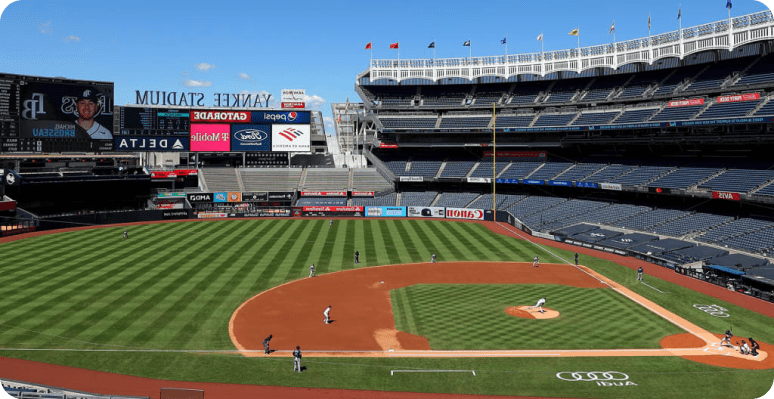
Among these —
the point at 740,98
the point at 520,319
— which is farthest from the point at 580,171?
the point at 520,319

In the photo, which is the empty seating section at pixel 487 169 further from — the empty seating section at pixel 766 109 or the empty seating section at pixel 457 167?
the empty seating section at pixel 766 109

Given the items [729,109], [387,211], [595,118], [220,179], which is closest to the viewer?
[729,109]

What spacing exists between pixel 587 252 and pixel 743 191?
14759mm

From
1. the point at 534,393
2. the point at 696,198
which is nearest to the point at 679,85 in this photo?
the point at 696,198

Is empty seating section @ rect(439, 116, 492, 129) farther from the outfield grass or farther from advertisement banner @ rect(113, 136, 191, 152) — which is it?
the outfield grass

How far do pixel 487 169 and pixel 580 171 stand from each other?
15.1 metres

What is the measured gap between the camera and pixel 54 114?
209ft

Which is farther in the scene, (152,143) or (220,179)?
(220,179)

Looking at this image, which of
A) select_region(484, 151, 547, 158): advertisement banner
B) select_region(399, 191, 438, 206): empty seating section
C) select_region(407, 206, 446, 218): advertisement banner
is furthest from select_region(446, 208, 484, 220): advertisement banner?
select_region(484, 151, 547, 158): advertisement banner

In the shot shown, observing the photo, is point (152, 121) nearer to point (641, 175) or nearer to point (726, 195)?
point (641, 175)

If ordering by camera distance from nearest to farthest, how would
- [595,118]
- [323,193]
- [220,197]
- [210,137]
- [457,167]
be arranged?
1. [595,118]
2. [220,197]
3. [210,137]
4. [323,193]
5. [457,167]

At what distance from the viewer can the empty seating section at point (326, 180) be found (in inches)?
3223

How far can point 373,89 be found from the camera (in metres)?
91.0

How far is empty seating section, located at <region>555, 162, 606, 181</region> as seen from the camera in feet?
217
